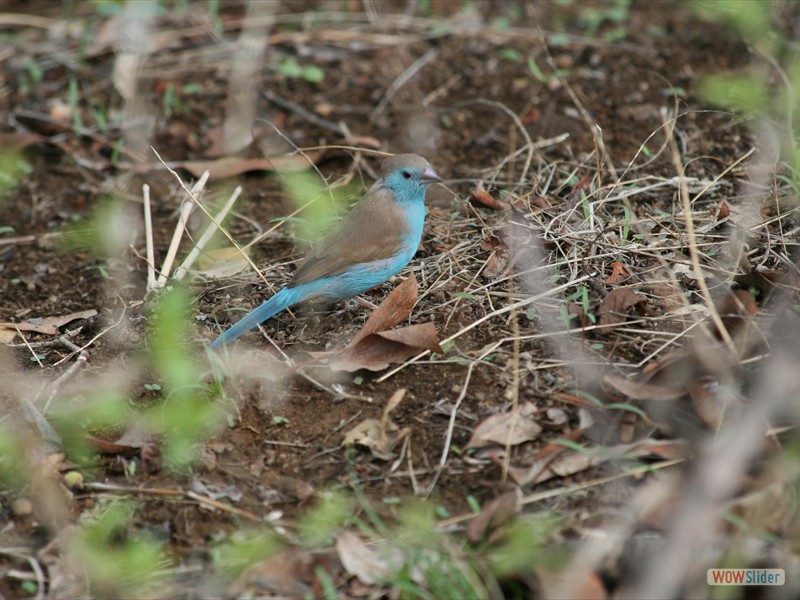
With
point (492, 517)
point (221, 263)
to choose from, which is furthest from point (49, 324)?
point (492, 517)

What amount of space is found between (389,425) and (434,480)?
1.02 feet

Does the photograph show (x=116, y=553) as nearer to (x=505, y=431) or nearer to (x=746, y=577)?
(x=505, y=431)

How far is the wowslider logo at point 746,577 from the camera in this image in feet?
8.60

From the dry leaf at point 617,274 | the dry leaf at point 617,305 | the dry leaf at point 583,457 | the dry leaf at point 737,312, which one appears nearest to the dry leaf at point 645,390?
the dry leaf at point 583,457

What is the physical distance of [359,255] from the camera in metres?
4.09

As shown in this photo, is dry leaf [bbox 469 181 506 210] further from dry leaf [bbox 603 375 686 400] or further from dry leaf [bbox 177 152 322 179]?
dry leaf [bbox 603 375 686 400]

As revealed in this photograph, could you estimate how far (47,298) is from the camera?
4.52 m

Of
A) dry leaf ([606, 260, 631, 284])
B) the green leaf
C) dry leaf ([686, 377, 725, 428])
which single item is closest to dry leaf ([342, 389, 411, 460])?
dry leaf ([686, 377, 725, 428])

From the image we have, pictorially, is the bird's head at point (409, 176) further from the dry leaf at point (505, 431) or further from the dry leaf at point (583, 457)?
the dry leaf at point (583, 457)

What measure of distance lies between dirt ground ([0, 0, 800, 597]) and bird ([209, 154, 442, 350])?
153mm

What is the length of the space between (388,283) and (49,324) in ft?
5.27

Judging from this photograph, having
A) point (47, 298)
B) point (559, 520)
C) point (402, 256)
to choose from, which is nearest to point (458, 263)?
point (402, 256)

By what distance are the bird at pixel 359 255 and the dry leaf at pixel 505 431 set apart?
111cm

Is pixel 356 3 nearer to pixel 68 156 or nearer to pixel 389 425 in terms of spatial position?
pixel 68 156
